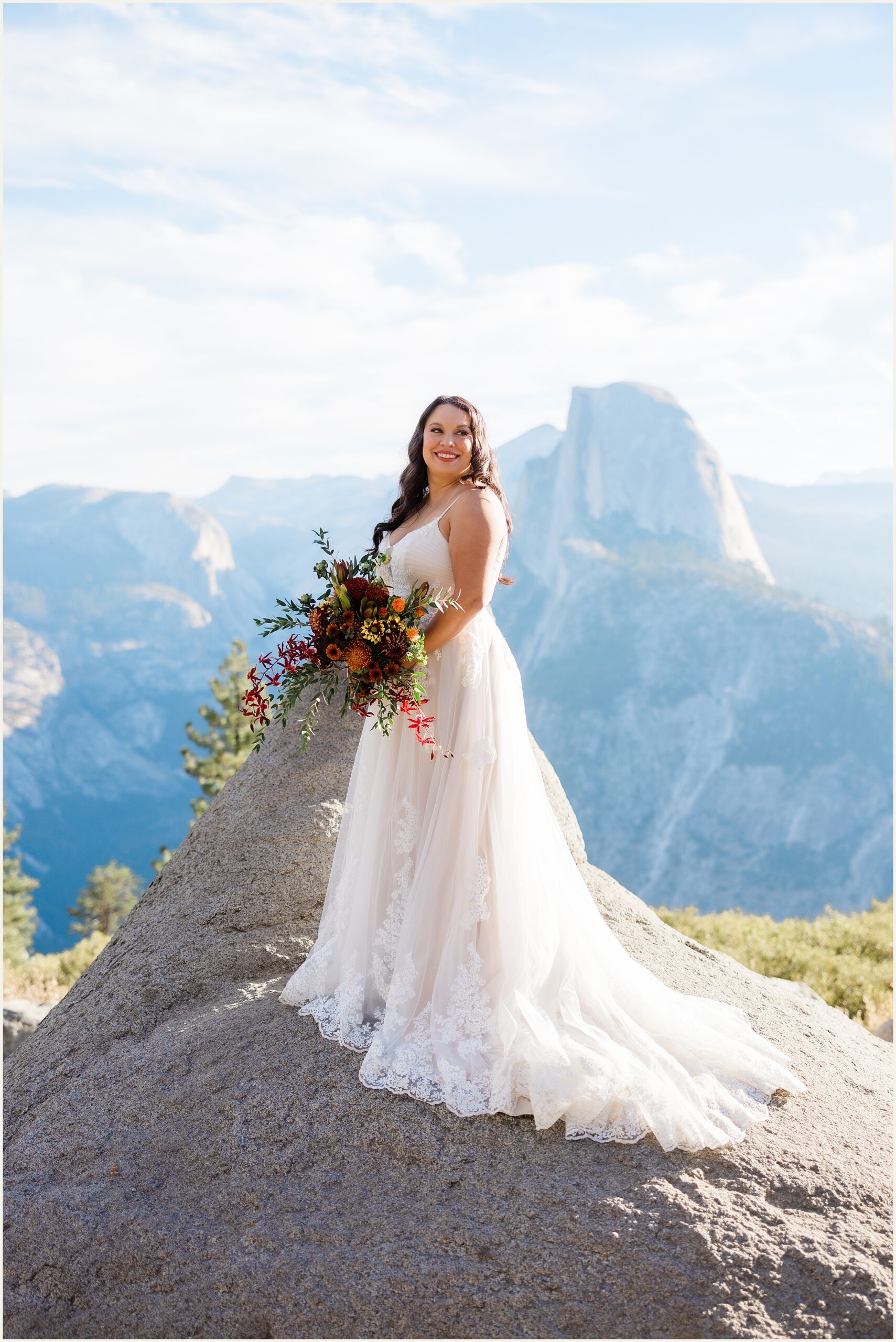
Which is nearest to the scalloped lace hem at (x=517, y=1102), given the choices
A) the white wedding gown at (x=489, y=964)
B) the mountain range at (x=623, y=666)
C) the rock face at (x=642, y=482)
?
the white wedding gown at (x=489, y=964)

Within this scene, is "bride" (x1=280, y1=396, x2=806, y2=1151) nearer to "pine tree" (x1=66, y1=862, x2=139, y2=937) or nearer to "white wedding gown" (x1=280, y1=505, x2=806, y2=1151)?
"white wedding gown" (x1=280, y1=505, x2=806, y2=1151)

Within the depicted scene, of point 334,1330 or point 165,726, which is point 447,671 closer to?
point 334,1330

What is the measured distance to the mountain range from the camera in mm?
99188

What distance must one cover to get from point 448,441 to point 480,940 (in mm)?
2498

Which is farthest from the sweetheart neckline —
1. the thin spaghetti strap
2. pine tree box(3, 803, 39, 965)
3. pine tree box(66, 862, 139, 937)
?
pine tree box(66, 862, 139, 937)

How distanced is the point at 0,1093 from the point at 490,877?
10.1ft

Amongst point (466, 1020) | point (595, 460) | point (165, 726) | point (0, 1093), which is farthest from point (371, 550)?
point (165, 726)

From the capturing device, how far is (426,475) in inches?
204

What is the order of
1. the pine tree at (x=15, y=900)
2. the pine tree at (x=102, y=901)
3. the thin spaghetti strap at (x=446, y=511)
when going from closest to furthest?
the thin spaghetti strap at (x=446, y=511)
the pine tree at (x=15, y=900)
the pine tree at (x=102, y=901)

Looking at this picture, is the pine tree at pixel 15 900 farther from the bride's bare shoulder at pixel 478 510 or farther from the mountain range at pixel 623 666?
the mountain range at pixel 623 666

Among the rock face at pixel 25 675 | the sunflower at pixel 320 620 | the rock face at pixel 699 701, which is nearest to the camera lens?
the sunflower at pixel 320 620

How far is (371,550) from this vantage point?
4.69 metres

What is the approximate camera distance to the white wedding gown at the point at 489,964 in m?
4.12

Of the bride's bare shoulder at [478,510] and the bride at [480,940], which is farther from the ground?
the bride's bare shoulder at [478,510]
